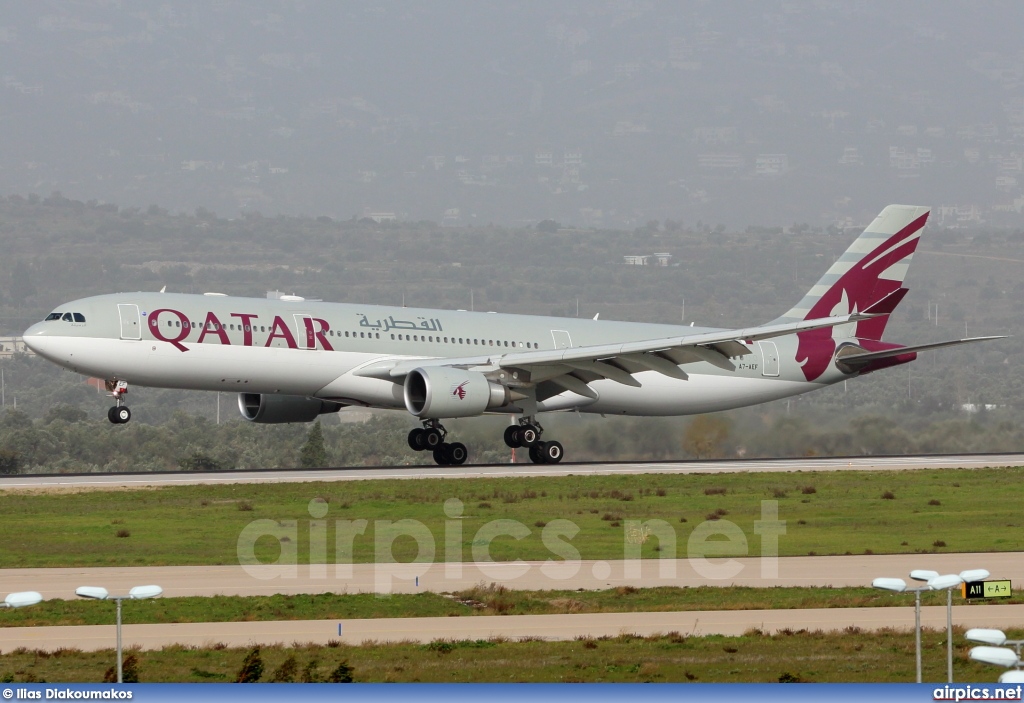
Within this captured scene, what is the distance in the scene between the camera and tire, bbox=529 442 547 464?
43.8m

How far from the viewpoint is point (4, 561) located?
82.0 ft

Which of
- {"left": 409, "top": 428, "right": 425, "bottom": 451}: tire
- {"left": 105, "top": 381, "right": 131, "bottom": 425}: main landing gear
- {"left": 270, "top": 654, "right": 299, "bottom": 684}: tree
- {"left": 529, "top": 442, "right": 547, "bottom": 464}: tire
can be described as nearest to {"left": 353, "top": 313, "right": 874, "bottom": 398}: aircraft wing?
{"left": 529, "top": 442, "right": 547, "bottom": 464}: tire

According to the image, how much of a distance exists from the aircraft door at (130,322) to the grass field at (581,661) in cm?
2183

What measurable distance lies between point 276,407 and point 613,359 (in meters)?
10.0

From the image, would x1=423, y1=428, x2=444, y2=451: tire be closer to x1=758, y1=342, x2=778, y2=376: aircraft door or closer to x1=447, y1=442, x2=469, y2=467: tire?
x1=447, y1=442, x2=469, y2=467: tire

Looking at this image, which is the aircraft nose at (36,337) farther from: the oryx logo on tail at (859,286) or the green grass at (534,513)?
the oryx logo on tail at (859,286)

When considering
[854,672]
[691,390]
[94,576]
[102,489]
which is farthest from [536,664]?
[691,390]

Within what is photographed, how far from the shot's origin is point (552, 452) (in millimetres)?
44219

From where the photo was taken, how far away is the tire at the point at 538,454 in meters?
43.8

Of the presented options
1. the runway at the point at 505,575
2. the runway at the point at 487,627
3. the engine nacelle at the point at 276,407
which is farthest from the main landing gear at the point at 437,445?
the runway at the point at 487,627

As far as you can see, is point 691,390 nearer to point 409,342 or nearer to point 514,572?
point 409,342

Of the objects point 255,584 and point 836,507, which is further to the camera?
point 836,507

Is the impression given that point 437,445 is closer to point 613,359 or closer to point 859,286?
point 613,359

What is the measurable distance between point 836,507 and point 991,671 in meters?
16.1
